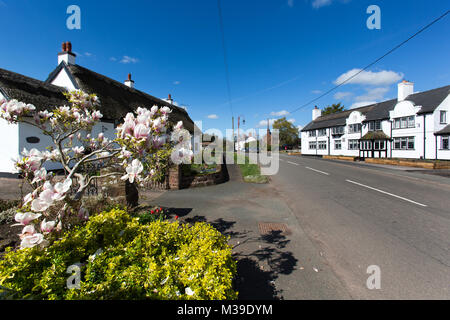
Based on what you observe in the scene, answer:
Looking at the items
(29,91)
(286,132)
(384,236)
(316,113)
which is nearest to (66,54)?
(29,91)

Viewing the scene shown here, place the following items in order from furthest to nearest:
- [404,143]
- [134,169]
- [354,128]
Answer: [354,128] < [404,143] < [134,169]

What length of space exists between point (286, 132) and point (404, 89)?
117 ft

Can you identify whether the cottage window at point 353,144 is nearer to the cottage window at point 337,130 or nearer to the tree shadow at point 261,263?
the cottage window at point 337,130

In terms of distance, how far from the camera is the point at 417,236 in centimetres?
462

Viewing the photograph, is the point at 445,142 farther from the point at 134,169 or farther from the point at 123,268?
the point at 123,268

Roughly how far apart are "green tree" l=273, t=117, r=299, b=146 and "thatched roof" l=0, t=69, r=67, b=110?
189ft

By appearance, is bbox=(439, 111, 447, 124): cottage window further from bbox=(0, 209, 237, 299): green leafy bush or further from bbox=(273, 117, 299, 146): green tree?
bbox=(273, 117, 299, 146): green tree

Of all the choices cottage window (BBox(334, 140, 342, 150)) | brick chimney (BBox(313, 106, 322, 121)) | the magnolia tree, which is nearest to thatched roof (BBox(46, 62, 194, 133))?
the magnolia tree

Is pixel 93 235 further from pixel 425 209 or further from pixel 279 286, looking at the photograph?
pixel 425 209

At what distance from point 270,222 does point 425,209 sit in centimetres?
535

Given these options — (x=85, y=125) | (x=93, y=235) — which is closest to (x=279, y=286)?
(x=93, y=235)

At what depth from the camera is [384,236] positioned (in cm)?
460

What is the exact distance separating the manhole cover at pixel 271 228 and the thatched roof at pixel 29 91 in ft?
42.5

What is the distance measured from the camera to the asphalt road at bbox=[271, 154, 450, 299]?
3.03 metres
